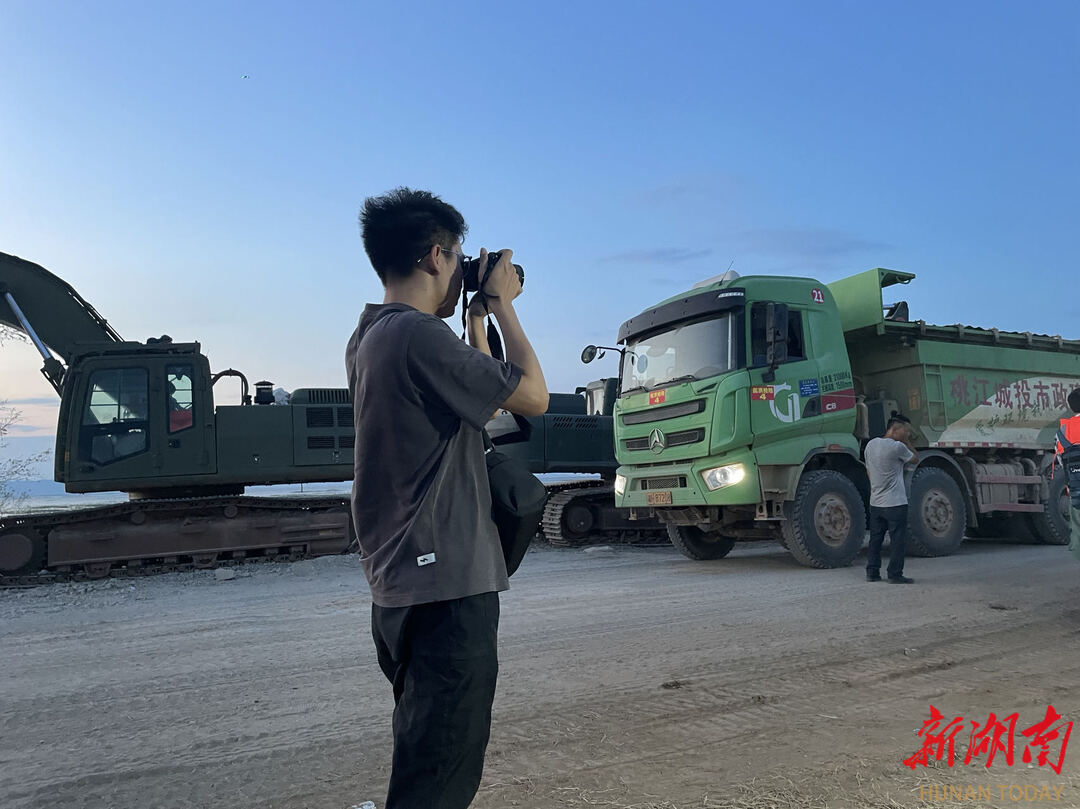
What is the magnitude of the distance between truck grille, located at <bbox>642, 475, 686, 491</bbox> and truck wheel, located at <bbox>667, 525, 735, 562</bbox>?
58.5 inches

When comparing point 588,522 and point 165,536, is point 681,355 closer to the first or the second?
point 588,522

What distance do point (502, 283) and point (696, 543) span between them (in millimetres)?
9442

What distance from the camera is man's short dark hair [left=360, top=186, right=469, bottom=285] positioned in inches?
83.7

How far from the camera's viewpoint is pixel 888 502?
27.4ft

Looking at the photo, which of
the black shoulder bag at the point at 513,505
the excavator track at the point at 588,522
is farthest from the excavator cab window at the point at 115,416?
the black shoulder bag at the point at 513,505

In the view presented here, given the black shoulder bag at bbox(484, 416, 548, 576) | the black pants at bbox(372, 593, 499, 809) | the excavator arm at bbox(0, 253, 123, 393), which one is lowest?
the black pants at bbox(372, 593, 499, 809)

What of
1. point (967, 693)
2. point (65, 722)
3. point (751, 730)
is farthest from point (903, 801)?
point (65, 722)

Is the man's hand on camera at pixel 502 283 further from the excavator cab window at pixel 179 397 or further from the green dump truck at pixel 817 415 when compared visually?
the excavator cab window at pixel 179 397

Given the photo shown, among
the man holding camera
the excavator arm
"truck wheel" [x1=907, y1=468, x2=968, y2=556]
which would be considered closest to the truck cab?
"truck wheel" [x1=907, y1=468, x2=968, y2=556]

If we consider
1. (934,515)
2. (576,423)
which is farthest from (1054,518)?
(576,423)

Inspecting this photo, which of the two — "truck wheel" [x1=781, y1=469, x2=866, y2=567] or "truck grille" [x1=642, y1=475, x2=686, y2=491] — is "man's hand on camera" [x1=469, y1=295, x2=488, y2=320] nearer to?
"truck grille" [x1=642, y1=475, x2=686, y2=491]

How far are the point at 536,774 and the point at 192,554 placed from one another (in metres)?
9.08

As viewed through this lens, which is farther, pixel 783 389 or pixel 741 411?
pixel 783 389

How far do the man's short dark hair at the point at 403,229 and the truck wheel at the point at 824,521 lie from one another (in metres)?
7.93
